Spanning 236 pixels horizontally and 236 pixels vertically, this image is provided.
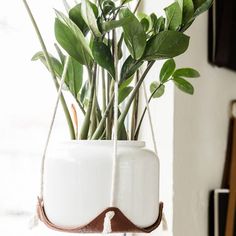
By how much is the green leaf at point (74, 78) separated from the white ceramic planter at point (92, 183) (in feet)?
0.41

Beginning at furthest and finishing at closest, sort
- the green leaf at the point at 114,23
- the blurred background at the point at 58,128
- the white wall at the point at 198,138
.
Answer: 1. the white wall at the point at 198,138
2. the blurred background at the point at 58,128
3. the green leaf at the point at 114,23

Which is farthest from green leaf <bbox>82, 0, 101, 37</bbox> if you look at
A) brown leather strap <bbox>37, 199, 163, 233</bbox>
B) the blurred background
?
the blurred background

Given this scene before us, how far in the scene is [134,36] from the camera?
0.56 metres

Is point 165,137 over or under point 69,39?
under

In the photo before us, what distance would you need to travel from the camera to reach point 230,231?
3.81ft

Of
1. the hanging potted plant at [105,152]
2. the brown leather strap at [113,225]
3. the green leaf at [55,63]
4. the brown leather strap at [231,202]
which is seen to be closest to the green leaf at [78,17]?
the hanging potted plant at [105,152]

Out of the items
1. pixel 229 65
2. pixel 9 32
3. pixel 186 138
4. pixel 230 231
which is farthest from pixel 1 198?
pixel 229 65

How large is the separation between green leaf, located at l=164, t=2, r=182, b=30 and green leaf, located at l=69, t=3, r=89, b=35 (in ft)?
0.44

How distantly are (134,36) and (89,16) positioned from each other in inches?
2.9

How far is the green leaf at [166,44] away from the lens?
56 cm

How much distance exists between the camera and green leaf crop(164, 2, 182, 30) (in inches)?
23.4

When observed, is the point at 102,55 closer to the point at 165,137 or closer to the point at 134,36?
the point at 134,36

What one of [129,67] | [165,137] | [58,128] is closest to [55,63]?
[129,67]

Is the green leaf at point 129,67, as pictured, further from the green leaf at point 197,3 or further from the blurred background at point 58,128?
the blurred background at point 58,128
